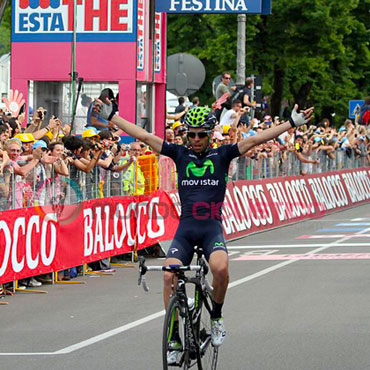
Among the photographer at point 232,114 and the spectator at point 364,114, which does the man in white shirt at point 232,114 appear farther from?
the spectator at point 364,114

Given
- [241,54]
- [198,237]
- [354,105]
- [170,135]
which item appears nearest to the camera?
[198,237]

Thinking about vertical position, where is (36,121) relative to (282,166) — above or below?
above

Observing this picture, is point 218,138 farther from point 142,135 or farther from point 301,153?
point 142,135

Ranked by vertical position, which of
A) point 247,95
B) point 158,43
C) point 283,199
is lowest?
point 283,199

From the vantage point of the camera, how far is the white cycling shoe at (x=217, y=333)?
9.11 meters

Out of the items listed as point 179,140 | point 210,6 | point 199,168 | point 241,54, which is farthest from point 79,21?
point 199,168

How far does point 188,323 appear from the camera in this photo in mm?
8602

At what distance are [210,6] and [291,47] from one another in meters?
24.1

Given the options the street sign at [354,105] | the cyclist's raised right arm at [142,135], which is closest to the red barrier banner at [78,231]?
the cyclist's raised right arm at [142,135]

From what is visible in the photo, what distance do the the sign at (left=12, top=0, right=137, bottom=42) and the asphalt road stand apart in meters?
7.77

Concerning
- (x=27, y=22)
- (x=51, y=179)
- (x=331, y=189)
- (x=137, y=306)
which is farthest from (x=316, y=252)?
(x=331, y=189)

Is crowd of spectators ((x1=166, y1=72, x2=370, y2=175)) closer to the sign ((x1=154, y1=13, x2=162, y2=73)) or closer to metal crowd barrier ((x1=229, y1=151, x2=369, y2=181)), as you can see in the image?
metal crowd barrier ((x1=229, y1=151, x2=369, y2=181))

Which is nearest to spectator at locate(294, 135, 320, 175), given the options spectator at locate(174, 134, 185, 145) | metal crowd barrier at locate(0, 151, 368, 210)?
metal crowd barrier at locate(0, 151, 368, 210)

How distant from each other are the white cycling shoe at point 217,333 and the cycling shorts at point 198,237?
1.68 feet
